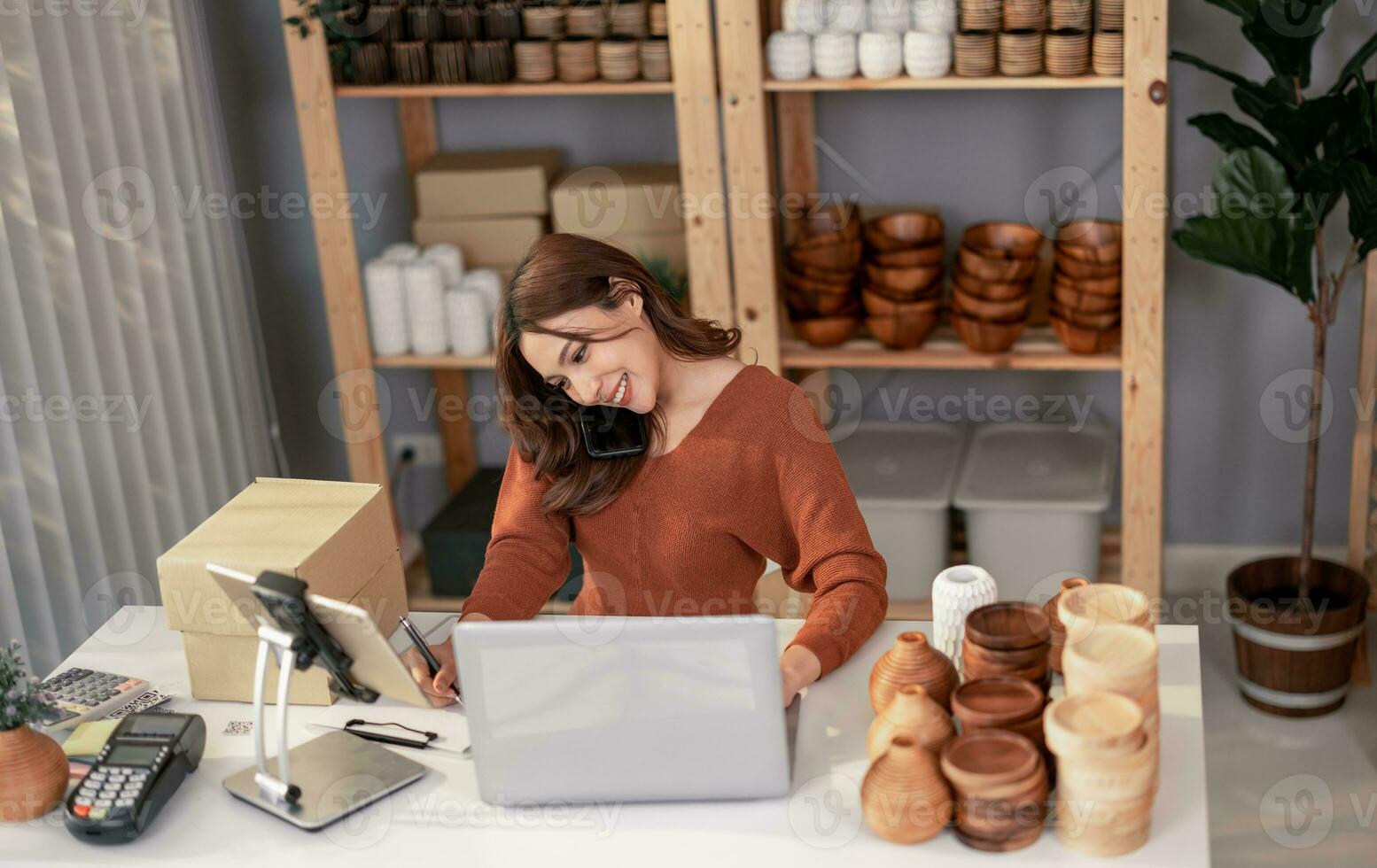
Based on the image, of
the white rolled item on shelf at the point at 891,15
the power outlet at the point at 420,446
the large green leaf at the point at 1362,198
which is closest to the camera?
Answer: the large green leaf at the point at 1362,198

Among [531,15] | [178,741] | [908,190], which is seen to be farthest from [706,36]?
[178,741]

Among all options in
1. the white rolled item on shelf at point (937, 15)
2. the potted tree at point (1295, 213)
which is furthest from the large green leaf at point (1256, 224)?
the white rolled item on shelf at point (937, 15)

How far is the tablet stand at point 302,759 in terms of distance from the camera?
5.19ft

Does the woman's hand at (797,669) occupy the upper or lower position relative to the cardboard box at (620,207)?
lower

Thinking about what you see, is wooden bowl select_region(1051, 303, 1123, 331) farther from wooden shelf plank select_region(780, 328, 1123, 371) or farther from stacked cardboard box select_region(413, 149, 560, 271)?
stacked cardboard box select_region(413, 149, 560, 271)

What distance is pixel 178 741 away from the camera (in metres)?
1.66

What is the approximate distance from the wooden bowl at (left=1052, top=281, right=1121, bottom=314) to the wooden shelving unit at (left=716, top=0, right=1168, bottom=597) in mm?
44

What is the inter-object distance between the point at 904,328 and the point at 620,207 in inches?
25.8

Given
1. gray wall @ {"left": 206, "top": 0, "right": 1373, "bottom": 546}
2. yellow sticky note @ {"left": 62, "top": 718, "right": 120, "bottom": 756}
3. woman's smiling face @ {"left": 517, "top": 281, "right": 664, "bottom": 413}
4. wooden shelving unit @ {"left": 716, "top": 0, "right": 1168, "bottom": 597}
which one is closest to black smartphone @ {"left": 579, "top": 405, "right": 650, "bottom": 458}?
woman's smiling face @ {"left": 517, "top": 281, "right": 664, "bottom": 413}

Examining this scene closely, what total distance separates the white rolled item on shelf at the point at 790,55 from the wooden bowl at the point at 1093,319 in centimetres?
72

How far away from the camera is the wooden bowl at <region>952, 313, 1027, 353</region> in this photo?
9.77ft

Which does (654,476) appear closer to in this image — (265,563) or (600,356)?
(600,356)

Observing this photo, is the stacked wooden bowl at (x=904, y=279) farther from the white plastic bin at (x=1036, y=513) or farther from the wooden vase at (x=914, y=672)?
the wooden vase at (x=914, y=672)

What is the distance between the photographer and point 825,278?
304cm
